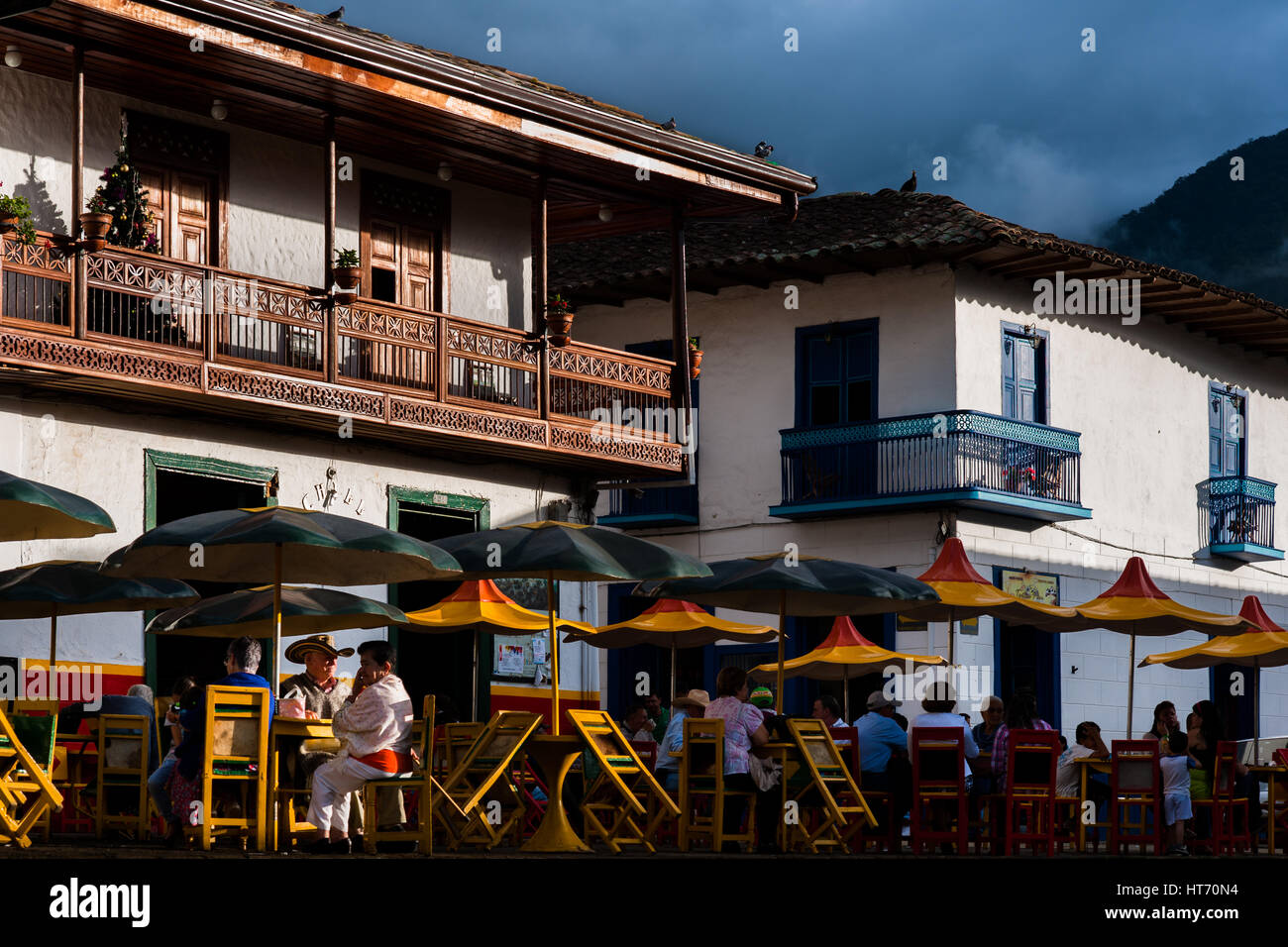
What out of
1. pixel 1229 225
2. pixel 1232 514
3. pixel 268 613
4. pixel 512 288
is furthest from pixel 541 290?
pixel 1229 225

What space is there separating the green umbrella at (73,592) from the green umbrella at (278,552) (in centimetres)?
102

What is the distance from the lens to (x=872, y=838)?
15.9 meters

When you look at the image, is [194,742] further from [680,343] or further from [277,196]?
[680,343]

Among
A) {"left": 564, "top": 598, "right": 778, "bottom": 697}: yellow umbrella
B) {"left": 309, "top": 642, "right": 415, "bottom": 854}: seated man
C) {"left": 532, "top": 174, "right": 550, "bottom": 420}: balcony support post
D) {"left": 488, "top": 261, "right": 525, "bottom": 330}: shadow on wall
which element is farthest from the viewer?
{"left": 488, "top": 261, "right": 525, "bottom": 330}: shadow on wall

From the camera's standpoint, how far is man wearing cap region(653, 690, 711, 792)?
1477 cm

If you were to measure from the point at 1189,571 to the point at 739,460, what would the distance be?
282 inches

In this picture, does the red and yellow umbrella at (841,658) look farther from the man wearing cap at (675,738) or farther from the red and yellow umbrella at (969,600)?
the man wearing cap at (675,738)

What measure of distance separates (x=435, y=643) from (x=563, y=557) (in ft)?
25.0

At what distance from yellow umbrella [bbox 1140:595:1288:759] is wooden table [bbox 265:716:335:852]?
10398mm

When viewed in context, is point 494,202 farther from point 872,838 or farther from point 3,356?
point 872,838

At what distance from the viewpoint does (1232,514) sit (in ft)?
106

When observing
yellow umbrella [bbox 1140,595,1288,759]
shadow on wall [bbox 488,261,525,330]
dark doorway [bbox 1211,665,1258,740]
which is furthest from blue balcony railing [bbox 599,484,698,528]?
yellow umbrella [bbox 1140,595,1288,759]

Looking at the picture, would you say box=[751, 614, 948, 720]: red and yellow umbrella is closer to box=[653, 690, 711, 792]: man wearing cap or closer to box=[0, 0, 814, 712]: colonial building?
box=[0, 0, 814, 712]: colonial building
